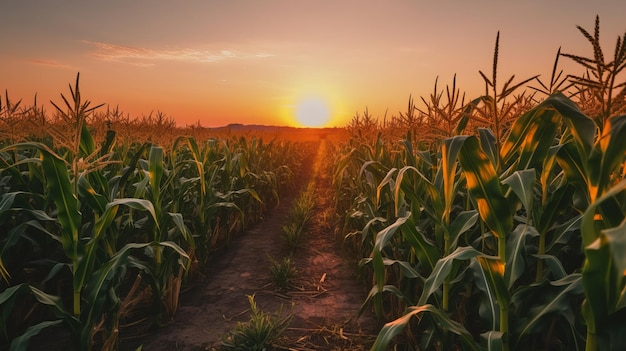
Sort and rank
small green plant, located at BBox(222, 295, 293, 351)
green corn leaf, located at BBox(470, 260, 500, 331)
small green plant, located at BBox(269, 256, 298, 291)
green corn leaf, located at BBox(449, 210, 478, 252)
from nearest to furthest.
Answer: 1. green corn leaf, located at BBox(470, 260, 500, 331)
2. green corn leaf, located at BBox(449, 210, 478, 252)
3. small green plant, located at BBox(222, 295, 293, 351)
4. small green plant, located at BBox(269, 256, 298, 291)

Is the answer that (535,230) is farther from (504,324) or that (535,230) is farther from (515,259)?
(504,324)

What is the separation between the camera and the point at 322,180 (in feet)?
49.9

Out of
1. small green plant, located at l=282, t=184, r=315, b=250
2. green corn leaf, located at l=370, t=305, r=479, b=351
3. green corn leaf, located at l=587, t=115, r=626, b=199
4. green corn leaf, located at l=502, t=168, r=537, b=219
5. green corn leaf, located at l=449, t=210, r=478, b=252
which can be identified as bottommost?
small green plant, located at l=282, t=184, r=315, b=250

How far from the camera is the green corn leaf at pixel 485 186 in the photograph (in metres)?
1.78

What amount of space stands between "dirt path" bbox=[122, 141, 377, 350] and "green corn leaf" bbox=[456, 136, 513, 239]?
1986 mm

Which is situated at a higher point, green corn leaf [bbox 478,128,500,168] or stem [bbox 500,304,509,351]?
green corn leaf [bbox 478,128,500,168]

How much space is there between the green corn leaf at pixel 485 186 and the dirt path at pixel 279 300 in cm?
199

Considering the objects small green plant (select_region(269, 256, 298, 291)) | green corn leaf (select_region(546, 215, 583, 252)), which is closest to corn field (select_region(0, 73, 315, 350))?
small green plant (select_region(269, 256, 298, 291))

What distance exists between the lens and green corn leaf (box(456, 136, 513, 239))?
1.78m

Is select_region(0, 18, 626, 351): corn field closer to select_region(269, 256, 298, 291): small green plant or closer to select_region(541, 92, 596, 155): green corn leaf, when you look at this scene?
select_region(541, 92, 596, 155): green corn leaf

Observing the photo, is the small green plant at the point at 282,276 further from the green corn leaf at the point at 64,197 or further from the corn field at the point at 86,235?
the green corn leaf at the point at 64,197

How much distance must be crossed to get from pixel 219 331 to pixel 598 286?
3148mm

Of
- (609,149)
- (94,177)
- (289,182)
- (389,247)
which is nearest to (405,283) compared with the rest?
(389,247)

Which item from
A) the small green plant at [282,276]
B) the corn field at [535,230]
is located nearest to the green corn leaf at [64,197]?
the corn field at [535,230]
